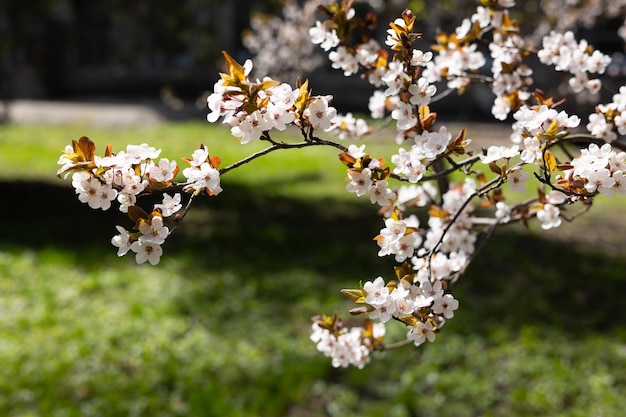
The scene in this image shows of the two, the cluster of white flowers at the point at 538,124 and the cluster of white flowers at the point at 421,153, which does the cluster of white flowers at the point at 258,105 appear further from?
the cluster of white flowers at the point at 538,124

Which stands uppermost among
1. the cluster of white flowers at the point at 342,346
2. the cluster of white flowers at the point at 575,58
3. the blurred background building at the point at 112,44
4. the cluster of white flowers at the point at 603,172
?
the cluster of white flowers at the point at 603,172

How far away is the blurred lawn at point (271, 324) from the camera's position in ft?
11.2

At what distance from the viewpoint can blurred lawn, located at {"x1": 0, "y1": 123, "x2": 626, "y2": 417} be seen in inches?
135

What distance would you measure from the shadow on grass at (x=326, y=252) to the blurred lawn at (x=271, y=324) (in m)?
0.02

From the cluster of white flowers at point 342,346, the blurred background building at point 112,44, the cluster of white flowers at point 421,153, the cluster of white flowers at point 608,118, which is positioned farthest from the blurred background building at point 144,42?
the cluster of white flowers at point 421,153

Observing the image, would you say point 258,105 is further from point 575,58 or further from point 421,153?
point 575,58

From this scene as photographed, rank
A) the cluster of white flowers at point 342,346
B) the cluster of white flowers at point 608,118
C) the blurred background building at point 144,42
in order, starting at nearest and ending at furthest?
the cluster of white flowers at point 608,118, the cluster of white flowers at point 342,346, the blurred background building at point 144,42

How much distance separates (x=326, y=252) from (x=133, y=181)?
4.23 m

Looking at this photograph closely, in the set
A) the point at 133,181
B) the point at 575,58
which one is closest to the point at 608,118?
the point at 575,58

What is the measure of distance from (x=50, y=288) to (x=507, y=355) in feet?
9.59

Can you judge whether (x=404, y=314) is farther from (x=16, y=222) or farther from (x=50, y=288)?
(x=16, y=222)

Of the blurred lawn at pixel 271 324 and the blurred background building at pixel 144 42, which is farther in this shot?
the blurred background building at pixel 144 42

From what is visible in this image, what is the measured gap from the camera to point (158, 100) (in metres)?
15.7

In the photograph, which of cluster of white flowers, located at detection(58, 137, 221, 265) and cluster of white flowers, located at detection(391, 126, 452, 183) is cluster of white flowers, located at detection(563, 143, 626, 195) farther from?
cluster of white flowers, located at detection(58, 137, 221, 265)
